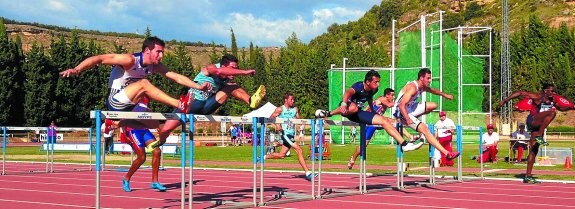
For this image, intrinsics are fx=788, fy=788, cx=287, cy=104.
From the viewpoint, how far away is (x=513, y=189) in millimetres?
14883

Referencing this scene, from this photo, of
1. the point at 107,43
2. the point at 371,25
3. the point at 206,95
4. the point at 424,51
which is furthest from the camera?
the point at 371,25

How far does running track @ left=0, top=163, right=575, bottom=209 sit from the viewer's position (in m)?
11.6

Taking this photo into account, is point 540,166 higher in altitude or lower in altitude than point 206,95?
lower

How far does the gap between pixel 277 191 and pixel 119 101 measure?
13.5 ft

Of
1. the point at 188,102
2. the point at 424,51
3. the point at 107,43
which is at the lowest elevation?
the point at 188,102

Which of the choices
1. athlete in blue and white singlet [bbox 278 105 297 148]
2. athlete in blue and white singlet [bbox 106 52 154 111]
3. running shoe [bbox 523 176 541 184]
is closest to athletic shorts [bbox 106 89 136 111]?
athlete in blue and white singlet [bbox 106 52 154 111]

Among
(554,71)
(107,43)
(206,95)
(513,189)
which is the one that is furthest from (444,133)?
(107,43)

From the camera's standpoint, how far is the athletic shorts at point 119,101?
10.6 m

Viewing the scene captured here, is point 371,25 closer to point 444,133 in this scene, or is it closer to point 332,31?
point 332,31

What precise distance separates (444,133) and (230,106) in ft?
220

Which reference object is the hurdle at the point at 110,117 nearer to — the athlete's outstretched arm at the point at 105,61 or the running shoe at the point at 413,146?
the athlete's outstretched arm at the point at 105,61

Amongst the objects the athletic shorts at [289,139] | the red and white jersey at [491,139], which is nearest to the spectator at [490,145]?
the red and white jersey at [491,139]

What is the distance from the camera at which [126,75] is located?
10914mm

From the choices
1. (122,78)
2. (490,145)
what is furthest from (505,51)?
(122,78)
